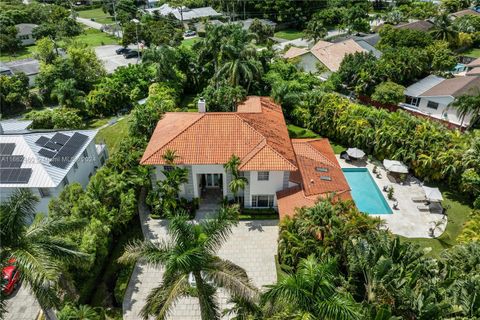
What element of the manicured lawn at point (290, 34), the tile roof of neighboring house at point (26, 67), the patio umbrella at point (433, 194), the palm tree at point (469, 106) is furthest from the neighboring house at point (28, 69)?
the palm tree at point (469, 106)

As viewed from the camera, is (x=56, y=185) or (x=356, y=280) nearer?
(x=356, y=280)

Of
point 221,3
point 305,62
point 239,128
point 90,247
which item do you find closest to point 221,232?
point 90,247

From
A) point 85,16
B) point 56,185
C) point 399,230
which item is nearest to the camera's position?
point 56,185

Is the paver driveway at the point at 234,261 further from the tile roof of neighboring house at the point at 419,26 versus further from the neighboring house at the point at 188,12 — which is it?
the neighboring house at the point at 188,12

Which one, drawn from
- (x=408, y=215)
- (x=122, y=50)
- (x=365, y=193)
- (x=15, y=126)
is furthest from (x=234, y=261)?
(x=122, y=50)

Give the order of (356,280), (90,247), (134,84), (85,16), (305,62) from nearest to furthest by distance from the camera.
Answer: (356,280) < (90,247) < (134,84) < (305,62) < (85,16)

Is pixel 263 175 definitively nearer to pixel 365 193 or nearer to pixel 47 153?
pixel 365 193

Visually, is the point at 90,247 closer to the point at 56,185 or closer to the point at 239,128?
the point at 56,185

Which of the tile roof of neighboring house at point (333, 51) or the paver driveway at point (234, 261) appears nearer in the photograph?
the paver driveway at point (234, 261)
